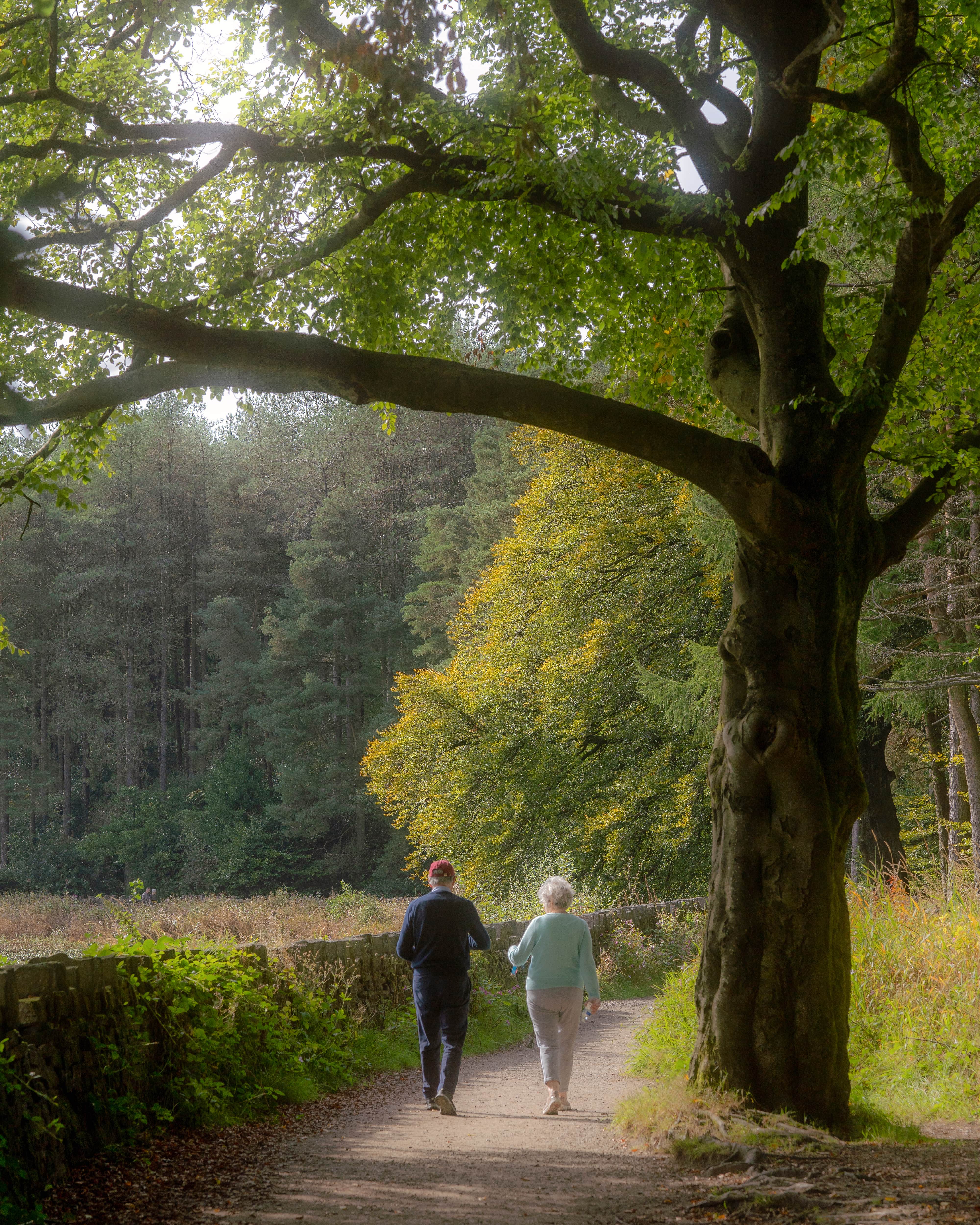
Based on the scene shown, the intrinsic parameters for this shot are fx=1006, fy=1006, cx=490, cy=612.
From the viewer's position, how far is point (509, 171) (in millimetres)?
6602

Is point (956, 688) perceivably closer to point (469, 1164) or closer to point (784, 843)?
point (784, 843)

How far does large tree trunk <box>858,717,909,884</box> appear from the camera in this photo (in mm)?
14812

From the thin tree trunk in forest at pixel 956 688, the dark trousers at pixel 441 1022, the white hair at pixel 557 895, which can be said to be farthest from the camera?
the thin tree trunk in forest at pixel 956 688

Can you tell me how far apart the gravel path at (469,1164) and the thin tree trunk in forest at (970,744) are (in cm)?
713

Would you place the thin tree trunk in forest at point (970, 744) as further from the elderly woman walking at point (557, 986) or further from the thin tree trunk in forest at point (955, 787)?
the elderly woman walking at point (557, 986)

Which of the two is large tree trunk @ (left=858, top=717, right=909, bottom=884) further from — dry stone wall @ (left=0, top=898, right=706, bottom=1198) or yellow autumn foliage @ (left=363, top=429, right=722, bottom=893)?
dry stone wall @ (left=0, top=898, right=706, bottom=1198)

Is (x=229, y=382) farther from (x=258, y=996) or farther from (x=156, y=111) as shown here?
(x=156, y=111)

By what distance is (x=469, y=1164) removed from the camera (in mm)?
5082

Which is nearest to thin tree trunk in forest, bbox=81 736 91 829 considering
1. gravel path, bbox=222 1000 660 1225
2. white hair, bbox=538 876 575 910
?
gravel path, bbox=222 1000 660 1225

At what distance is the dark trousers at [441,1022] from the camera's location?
6.55 m

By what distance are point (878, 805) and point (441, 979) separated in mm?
11366

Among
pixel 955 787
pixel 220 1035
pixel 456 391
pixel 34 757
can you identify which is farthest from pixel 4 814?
pixel 456 391

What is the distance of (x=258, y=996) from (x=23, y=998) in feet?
7.98

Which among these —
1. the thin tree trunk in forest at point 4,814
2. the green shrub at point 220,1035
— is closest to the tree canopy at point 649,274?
the green shrub at point 220,1035
